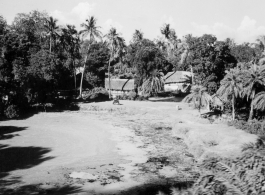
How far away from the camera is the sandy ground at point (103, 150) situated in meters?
16.7

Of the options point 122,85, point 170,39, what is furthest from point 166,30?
point 122,85

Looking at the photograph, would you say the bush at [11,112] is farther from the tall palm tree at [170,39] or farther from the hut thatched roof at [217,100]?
the tall palm tree at [170,39]

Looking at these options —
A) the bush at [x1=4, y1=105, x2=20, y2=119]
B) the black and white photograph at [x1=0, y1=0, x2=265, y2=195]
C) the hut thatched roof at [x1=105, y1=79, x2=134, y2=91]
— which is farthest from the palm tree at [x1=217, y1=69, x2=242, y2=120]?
the bush at [x1=4, y1=105, x2=20, y2=119]

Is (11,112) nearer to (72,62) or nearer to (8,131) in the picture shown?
(8,131)

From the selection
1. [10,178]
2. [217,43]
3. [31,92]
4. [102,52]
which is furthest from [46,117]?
[102,52]

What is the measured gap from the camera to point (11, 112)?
38.3 meters

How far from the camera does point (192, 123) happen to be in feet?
109

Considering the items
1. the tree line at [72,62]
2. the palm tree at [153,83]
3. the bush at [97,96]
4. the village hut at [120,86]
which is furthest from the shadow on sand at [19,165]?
the village hut at [120,86]

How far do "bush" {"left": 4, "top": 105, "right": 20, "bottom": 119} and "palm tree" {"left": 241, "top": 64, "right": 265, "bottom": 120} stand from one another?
1431 inches

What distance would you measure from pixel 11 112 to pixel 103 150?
74.6 ft

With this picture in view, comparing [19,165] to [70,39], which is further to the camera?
[70,39]

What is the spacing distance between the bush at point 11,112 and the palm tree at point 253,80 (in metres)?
36.3

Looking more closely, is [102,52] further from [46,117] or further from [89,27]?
[46,117]

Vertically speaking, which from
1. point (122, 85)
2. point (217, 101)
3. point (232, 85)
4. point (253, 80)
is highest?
point (122, 85)
